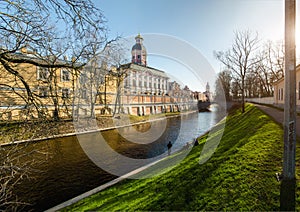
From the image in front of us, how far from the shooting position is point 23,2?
3.53m

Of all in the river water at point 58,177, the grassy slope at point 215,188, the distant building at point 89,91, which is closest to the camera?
the grassy slope at point 215,188

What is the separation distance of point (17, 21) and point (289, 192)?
6155 mm

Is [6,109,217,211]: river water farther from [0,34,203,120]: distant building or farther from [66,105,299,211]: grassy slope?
[66,105,299,211]: grassy slope

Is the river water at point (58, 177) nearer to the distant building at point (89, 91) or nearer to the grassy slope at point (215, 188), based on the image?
the distant building at point (89, 91)

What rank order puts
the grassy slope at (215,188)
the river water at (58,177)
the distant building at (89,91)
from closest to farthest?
1. the grassy slope at (215,188)
2. the distant building at (89,91)
3. the river water at (58,177)

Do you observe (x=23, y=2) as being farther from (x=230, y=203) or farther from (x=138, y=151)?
(x=138, y=151)

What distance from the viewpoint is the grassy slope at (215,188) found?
3132mm


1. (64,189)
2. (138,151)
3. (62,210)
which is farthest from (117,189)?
(138,151)

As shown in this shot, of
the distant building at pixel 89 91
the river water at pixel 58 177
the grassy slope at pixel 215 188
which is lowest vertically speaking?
the river water at pixel 58 177

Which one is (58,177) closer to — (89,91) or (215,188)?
(215,188)

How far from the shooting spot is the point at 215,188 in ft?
11.8

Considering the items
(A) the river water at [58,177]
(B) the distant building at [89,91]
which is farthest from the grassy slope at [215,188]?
(B) the distant building at [89,91]

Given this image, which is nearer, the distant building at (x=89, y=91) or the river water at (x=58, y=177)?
the distant building at (x=89, y=91)

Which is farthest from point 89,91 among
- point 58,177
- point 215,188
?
point 215,188
